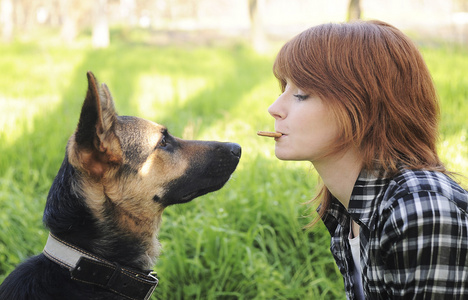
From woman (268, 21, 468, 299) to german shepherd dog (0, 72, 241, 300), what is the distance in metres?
0.71

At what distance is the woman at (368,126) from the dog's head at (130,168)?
62 cm

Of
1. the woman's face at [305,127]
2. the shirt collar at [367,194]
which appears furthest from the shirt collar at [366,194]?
the woman's face at [305,127]

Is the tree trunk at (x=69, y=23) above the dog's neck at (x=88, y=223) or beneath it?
beneath

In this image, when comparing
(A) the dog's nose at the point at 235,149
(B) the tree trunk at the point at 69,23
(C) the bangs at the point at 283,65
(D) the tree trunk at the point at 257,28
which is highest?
(C) the bangs at the point at 283,65

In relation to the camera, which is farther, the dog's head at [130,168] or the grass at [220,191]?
the grass at [220,191]

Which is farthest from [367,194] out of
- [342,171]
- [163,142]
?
[163,142]

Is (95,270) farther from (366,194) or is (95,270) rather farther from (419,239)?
(419,239)

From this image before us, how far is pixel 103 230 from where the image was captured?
2326 millimetres

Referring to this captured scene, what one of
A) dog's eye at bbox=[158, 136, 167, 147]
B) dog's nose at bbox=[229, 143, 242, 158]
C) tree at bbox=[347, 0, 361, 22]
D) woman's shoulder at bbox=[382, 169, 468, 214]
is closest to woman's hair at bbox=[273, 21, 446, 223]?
woman's shoulder at bbox=[382, 169, 468, 214]

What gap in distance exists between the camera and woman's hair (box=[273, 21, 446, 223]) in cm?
214

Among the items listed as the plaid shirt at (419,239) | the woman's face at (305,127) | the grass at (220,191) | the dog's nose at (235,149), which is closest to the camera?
the plaid shirt at (419,239)

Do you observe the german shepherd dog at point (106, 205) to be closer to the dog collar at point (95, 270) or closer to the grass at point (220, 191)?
the dog collar at point (95, 270)

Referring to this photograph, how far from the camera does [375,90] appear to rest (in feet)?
6.99

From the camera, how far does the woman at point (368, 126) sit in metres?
1.96
